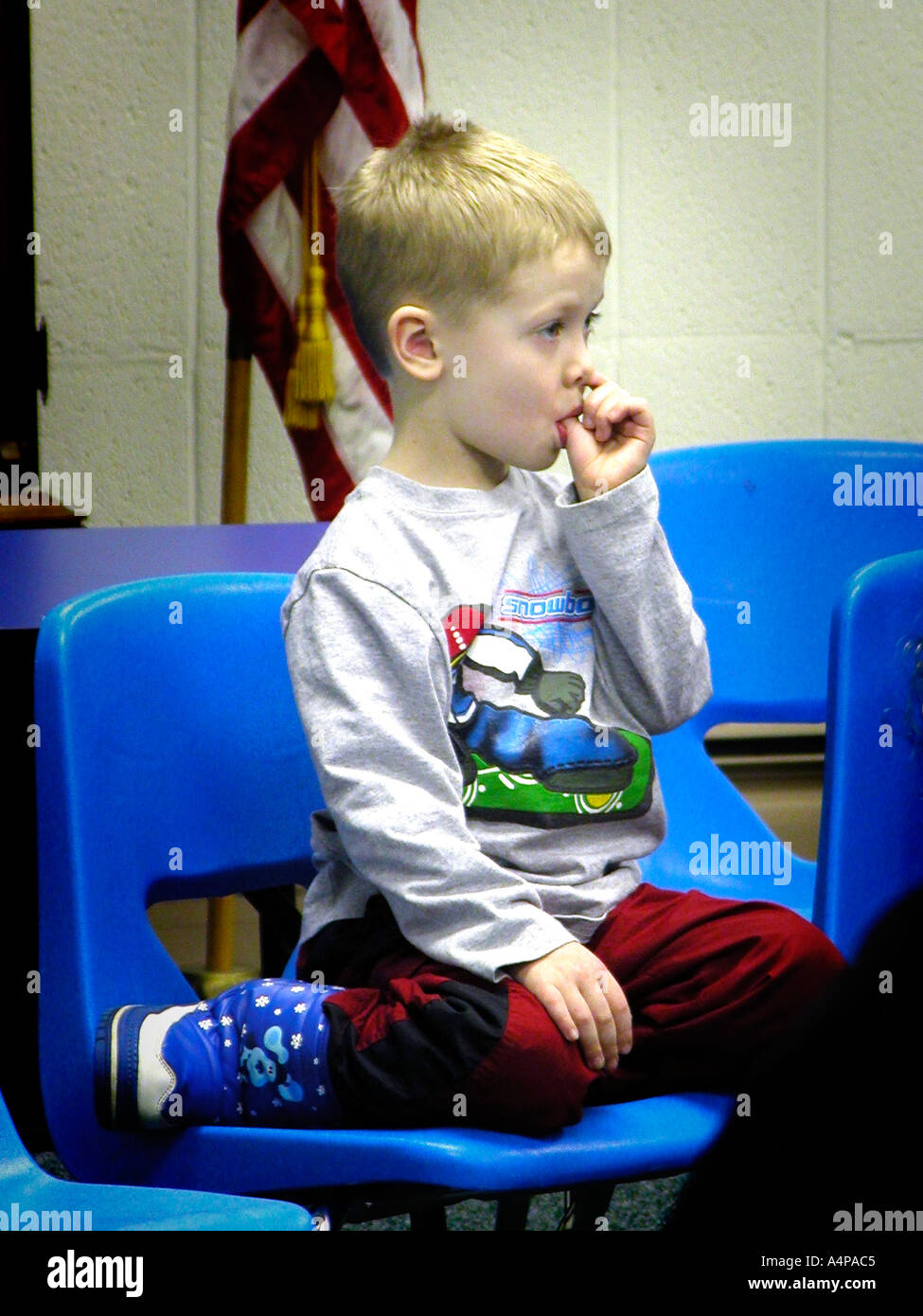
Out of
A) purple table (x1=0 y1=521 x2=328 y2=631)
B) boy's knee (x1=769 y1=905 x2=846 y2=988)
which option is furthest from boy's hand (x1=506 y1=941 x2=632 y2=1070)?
purple table (x1=0 y1=521 x2=328 y2=631)

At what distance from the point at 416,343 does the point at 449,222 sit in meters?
0.08

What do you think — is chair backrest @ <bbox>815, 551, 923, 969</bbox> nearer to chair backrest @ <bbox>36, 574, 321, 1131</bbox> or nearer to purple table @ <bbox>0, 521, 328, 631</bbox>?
chair backrest @ <bbox>36, 574, 321, 1131</bbox>

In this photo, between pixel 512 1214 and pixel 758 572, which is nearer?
pixel 512 1214

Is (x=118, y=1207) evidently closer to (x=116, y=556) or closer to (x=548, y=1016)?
(x=548, y=1016)

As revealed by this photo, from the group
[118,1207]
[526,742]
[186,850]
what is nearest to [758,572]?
[526,742]

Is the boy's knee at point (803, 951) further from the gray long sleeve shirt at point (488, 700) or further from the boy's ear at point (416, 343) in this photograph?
the boy's ear at point (416, 343)

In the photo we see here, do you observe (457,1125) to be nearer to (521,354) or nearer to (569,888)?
(569,888)

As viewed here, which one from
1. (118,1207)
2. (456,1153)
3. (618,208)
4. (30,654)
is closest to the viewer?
(118,1207)

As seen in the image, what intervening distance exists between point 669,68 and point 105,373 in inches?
45.9

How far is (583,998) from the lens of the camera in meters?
0.94

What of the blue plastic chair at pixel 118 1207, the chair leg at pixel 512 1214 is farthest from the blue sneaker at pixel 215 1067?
the chair leg at pixel 512 1214

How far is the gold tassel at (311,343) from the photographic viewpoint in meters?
2.43

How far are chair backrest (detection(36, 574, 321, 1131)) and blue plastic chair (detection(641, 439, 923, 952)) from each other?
428 mm

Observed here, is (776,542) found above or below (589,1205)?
above
